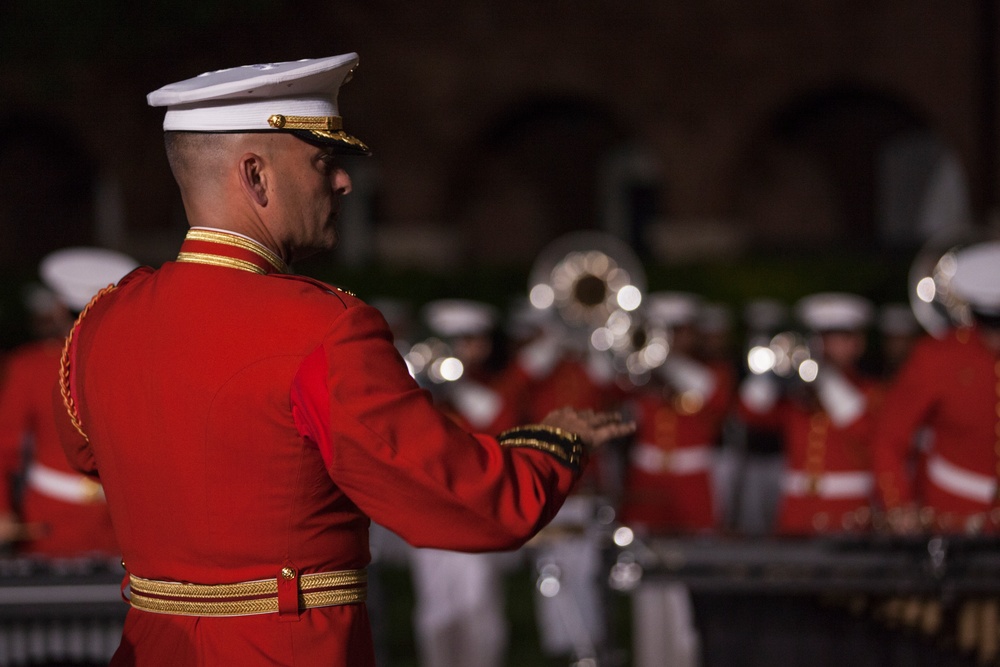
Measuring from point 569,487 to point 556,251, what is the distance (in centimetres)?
1259

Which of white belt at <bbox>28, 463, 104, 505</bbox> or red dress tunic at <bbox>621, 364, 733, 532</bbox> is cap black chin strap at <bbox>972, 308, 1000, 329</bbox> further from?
white belt at <bbox>28, 463, 104, 505</bbox>

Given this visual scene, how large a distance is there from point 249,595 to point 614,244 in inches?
494

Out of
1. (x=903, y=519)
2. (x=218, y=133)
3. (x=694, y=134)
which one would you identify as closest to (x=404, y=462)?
(x=218, y=133)

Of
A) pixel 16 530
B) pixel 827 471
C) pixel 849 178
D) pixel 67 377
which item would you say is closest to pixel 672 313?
pixel 827 471

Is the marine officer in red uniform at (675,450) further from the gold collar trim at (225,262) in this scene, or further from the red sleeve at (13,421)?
the gold collar trim at (225,262)

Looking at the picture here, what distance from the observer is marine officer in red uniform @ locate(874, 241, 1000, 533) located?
5.55 metres

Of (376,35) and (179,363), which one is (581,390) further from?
(376,35)

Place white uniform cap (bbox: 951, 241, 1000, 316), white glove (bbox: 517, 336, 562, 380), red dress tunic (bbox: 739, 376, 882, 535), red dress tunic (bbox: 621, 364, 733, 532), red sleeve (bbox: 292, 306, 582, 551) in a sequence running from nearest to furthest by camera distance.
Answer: red sleeve (bbox: 292, 306, 582, 551)
white uniform cap (bbox: 951, 241, 1000, 316)
red dress tunic (bbox: 739, 376, 882, 535)
red dress tunic (bbox: 621, 364, 733, 532)
white glove (bbox: 517, 336, 562, 380)

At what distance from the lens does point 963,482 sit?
18.3 ft

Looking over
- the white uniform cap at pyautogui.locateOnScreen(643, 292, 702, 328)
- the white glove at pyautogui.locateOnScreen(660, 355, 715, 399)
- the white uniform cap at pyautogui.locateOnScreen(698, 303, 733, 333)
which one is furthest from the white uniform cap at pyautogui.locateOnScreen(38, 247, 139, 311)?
the white uniform cap at pyautogui.locateOnScreen(698, 303, 733, 333)

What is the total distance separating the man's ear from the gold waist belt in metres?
0.60

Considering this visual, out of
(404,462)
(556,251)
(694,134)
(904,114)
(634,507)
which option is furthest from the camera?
(904,114)

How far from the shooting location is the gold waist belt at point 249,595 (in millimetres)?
2273

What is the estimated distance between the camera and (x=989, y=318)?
18.7ft
